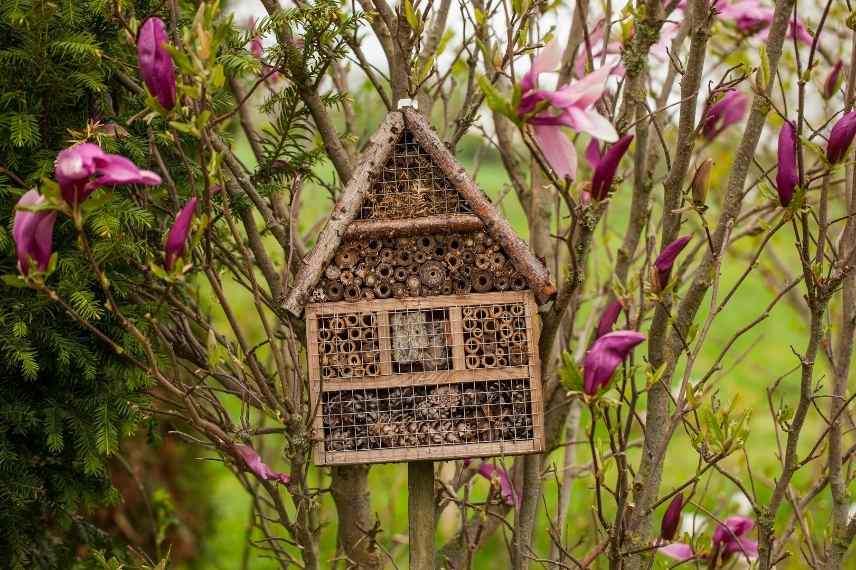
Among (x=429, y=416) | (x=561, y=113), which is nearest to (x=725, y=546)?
(x=429, y=416)

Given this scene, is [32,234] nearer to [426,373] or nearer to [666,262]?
[426,373]

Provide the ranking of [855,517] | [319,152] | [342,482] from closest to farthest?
[855,517]
[319,152]
[342,482]

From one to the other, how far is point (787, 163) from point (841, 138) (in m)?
0.09

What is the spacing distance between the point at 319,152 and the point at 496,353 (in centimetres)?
64

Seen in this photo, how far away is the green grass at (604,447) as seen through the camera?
355 centimetres

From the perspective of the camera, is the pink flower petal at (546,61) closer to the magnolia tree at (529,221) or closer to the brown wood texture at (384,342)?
the magnolia tree at (529,221)

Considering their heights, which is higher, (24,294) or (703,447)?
(24,294)

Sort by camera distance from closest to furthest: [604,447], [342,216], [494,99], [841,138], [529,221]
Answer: [494,99] → [841,138] → [342,216] → [529,221] → [604,447]

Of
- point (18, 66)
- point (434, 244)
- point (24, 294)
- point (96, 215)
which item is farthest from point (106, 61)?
point (434, 244)

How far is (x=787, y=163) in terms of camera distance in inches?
60.9

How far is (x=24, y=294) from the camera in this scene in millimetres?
1727

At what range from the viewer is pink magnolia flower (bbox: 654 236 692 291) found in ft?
5.16

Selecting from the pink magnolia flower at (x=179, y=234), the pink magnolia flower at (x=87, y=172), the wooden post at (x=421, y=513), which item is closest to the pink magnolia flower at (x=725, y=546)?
the wooden post at (x=421, y=513)

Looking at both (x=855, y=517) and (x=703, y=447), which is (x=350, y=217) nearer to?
(x=703, y=447)
